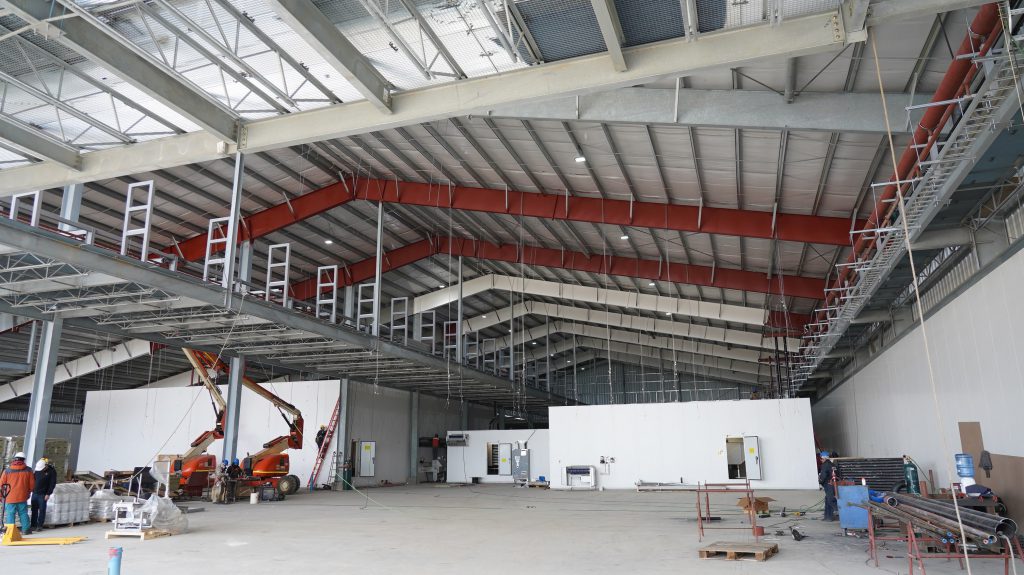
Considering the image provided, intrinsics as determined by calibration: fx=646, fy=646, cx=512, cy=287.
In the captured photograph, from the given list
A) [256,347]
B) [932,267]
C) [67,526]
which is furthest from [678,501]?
[67,526]

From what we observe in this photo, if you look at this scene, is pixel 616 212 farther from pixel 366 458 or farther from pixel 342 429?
pixel 366 458

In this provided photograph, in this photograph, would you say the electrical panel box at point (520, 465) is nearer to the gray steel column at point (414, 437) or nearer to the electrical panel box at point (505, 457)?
the electrical panel box at point (505, 457)

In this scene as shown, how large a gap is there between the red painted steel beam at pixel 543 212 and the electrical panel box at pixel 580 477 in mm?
13677

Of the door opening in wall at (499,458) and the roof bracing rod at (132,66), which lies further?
the door opening in wall at (499,458)

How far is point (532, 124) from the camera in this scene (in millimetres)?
17922

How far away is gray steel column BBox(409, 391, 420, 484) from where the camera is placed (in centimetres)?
4091

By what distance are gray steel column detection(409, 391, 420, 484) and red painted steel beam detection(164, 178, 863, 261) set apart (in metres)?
18.6

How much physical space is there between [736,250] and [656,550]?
583 inches

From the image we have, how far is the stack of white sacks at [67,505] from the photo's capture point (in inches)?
647

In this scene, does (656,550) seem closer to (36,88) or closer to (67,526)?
(36,88)

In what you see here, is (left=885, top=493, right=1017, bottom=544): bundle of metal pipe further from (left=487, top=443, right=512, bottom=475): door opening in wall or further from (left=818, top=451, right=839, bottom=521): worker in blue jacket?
(left=487, top=443, right=512, bottom=475): door opening in wall

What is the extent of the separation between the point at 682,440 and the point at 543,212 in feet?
44.5

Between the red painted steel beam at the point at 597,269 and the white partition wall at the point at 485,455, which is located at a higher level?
the red painted steel beam at the point at 597,269

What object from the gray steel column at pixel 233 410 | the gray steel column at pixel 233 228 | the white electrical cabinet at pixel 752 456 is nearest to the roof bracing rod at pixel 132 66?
the gray steel column at pixel 233 228
